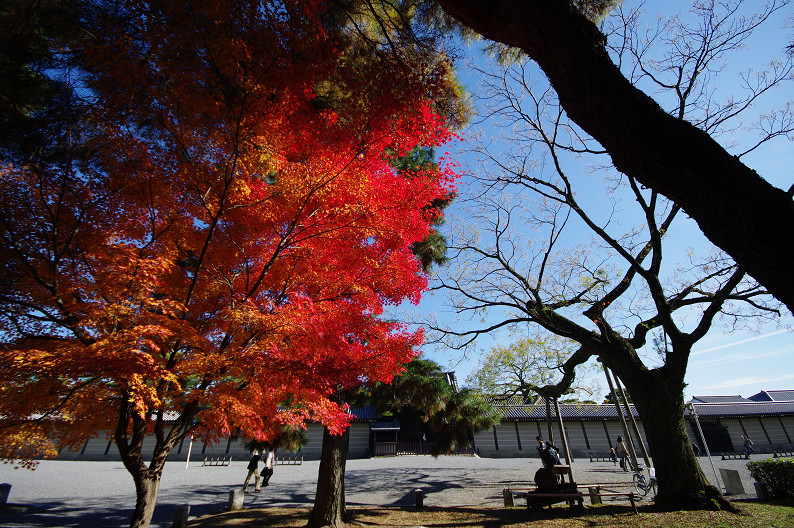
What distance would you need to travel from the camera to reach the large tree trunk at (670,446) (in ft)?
21.7

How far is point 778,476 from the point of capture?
28.3 ft

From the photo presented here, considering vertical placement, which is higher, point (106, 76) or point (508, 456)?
point (106, 76)

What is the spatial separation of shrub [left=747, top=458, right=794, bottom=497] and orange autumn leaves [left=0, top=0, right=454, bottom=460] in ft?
33.9

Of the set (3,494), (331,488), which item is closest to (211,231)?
(331,488)

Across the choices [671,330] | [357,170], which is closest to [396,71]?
[357,170]

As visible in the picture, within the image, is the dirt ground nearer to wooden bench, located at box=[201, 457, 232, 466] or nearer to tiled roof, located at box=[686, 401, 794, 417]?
wooden bench, located at box=[201, 457, 232, 466]

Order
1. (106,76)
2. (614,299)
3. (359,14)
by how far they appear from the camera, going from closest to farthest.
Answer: (106,76), (359,14), (614,299)

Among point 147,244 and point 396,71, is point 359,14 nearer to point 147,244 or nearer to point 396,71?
point 396,71

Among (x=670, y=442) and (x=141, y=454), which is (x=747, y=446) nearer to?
(x=670, y=442)

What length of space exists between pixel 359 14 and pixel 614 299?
9534 mm

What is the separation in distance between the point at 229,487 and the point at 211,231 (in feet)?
45.6

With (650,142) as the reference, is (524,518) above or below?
below

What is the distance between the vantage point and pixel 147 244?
16.8 ft

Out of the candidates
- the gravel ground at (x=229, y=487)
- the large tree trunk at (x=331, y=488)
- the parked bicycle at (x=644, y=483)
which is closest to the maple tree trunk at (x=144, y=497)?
the large tree trunk at (x=331, y=488)
